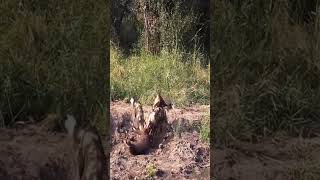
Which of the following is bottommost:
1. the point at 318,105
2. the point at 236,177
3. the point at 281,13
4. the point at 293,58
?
the point at 236,177

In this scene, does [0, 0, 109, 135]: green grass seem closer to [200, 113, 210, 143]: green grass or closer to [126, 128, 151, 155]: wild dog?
[126, 128, 151, 155]: wild dog

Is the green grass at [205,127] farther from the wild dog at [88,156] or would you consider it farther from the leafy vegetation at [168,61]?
the wild dog at [88,156]

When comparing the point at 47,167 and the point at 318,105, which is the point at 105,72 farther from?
the point at 318,105

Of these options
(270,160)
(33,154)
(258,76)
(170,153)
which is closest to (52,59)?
(33,154)

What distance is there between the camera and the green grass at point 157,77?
11.0 ft

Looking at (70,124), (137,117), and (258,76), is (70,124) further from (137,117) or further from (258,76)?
(258,76)

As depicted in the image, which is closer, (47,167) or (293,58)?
(47,167)

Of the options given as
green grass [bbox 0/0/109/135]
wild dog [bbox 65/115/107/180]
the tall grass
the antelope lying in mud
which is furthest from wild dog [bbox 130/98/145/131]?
the tall grass

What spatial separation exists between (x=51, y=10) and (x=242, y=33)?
34.9 inches

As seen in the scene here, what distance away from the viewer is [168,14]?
3.40 metres

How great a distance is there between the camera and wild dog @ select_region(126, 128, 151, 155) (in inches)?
131

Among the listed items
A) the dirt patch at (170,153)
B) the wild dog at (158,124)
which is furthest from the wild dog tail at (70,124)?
the wild dog at (158,124)

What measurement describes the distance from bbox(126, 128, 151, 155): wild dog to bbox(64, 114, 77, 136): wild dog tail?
0.27 meters

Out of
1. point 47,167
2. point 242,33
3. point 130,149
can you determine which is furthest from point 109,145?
point 242,33
